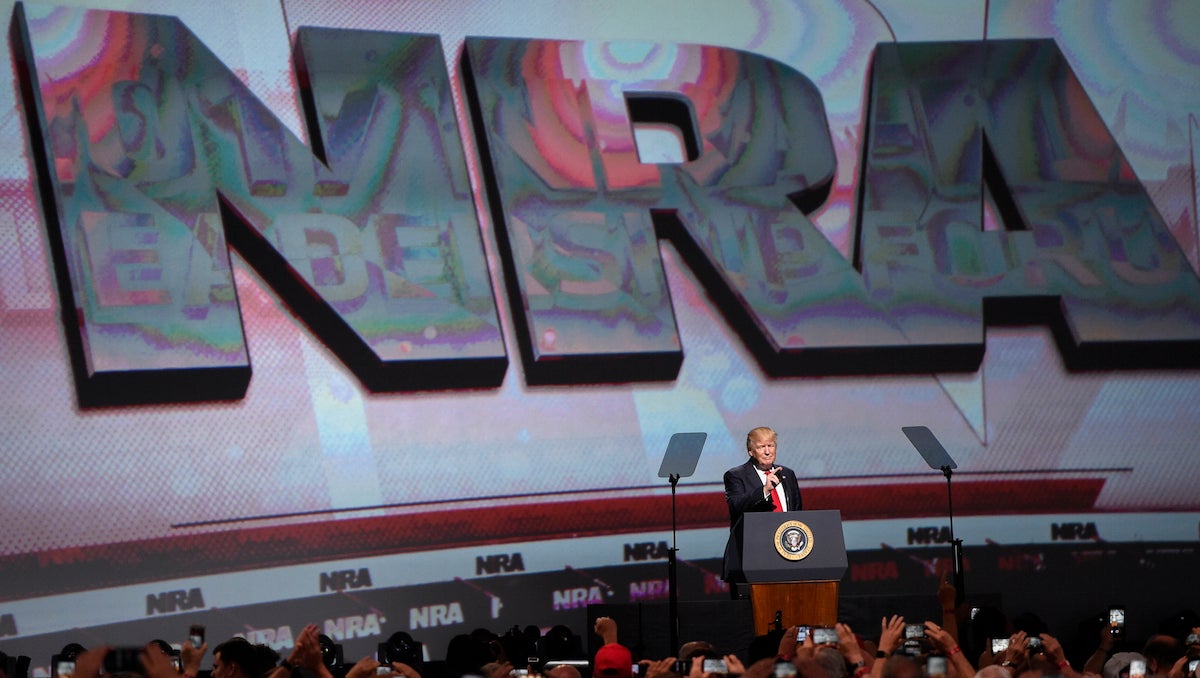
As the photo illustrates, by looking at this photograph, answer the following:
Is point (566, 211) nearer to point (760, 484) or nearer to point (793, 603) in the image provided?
point (760, 484)

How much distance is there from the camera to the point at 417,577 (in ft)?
27.0

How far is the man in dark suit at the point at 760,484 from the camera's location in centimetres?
679

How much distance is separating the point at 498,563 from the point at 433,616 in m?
0.46

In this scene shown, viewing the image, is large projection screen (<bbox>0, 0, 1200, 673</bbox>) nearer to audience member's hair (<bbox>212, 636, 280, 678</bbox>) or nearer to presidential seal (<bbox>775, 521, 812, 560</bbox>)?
presidential seal (<bbox>775, 521, 812, 560</bbox>)

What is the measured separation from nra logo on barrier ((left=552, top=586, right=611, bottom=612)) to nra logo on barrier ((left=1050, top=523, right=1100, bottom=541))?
271 centimetres

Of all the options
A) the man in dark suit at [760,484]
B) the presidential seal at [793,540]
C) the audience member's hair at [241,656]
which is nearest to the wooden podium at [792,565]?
the presidential seal at [793,540]

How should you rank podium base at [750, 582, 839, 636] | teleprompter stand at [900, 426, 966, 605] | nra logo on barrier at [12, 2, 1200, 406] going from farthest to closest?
nra logo on barrier at [12, 2, 1200, 406]
teleprompter stand at [900, 426, 966, 605]
podium base at [750, 582, 839, 636]

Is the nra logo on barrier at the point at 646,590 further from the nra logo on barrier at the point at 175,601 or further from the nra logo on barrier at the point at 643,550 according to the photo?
the nra logo on barrier at the point at 175,601

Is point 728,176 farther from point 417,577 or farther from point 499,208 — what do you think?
point 417,577

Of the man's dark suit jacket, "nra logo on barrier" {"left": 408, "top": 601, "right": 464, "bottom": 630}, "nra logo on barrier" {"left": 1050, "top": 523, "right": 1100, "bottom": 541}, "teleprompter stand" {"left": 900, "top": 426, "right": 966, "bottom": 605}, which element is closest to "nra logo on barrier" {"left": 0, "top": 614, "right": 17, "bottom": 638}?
"nra logo on barrier" {"left": 408, "top": 601, "right": 464, "bottom": 630}

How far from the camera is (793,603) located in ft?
20.4

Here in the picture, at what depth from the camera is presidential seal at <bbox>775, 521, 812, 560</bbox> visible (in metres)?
6.28

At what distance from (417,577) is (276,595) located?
2.47ft

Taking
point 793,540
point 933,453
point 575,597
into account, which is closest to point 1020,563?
point 933,453
